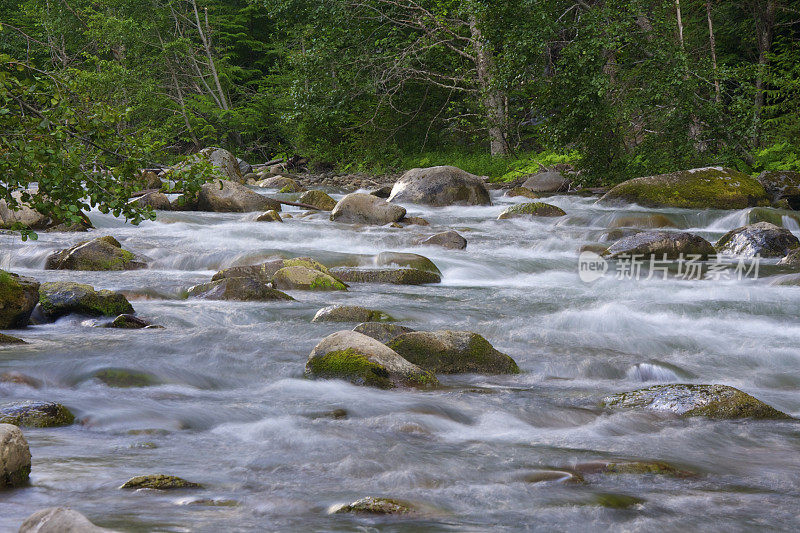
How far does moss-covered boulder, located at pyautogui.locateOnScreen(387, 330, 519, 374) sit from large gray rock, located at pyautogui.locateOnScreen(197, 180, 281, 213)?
967 cm

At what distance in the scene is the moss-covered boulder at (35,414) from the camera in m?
3.77

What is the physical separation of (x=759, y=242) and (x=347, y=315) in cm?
630

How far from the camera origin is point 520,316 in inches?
281

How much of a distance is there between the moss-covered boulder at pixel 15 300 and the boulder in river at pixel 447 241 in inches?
233

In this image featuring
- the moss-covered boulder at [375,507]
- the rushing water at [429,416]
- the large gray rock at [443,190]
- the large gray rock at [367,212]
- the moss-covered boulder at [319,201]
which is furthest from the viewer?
the large gray rock at [443,190]

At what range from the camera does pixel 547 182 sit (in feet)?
59.4

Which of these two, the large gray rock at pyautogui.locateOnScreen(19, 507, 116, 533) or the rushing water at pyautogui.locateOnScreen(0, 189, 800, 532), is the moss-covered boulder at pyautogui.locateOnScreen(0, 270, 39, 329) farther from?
the large gray rock at pyautogui.locateOnScreen(19, 507, 116, 533)

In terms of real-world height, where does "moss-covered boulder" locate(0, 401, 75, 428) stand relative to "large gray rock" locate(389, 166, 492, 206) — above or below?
below

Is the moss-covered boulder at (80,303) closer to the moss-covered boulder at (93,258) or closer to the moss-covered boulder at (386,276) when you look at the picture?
the moss-covered boulder at (93,258)

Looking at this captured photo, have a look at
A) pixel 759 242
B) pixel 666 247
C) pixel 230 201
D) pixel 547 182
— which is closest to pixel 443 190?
pixel 547 182

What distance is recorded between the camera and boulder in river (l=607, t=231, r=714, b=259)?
9695 mm

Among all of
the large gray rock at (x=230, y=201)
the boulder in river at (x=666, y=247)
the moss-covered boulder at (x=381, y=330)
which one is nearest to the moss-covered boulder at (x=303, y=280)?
the moss-covered boulder at (x=381, y=330)

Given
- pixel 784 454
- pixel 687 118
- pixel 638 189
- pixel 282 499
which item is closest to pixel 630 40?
pixel 687 118

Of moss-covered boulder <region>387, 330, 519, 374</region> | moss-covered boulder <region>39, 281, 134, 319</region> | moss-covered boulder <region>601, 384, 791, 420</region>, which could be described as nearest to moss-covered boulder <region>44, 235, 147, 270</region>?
moss-covered boulder <region>39, 281, 134, 319</region>
